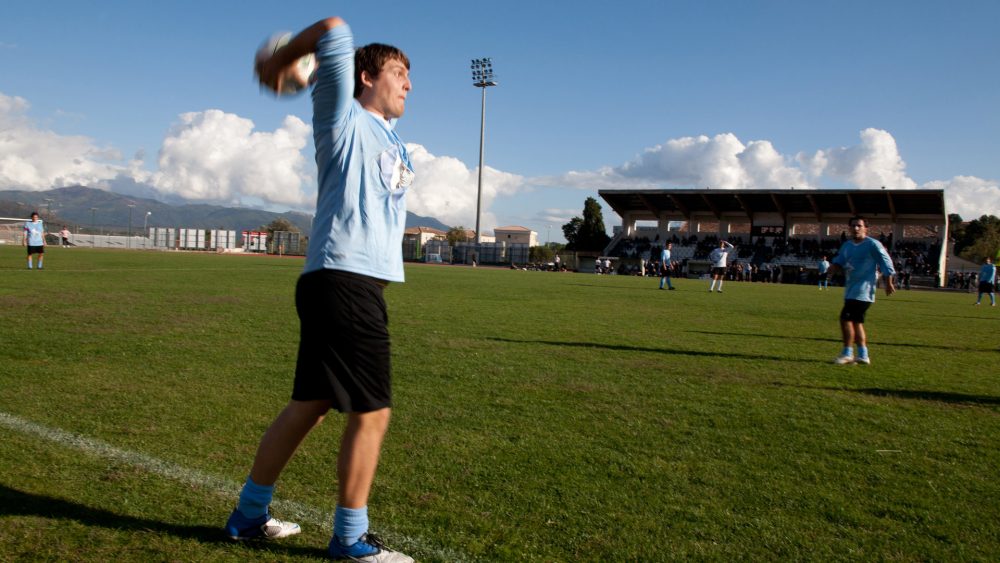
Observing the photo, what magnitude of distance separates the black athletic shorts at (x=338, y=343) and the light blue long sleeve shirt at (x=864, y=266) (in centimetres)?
772

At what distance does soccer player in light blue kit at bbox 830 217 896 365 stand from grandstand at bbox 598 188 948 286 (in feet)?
164

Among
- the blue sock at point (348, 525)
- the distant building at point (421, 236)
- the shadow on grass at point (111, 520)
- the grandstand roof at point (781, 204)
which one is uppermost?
the grandstand roof at point (781, 204)

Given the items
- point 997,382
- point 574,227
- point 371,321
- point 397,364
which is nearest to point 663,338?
point 997,382

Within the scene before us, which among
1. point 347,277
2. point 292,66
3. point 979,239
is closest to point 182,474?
point 347,277

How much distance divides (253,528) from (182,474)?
971 mm

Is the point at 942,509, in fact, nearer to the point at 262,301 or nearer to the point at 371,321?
the point at 371,321

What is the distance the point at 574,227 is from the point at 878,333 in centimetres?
10648

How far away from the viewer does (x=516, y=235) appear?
17538cm

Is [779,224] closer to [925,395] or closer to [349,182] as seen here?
[925,395]

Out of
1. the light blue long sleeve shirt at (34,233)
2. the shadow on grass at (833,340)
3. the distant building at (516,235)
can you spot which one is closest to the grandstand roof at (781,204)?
the shadow on grass at (833,340)

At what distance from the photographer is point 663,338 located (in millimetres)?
10094

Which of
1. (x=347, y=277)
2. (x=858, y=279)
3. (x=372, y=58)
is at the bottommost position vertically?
(x=347, y=277)

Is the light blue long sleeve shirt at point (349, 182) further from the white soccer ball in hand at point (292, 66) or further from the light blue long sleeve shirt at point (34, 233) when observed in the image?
the light blue long sleeve shirt at point (34, 233)

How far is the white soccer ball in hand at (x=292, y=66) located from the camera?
251 centimetres
